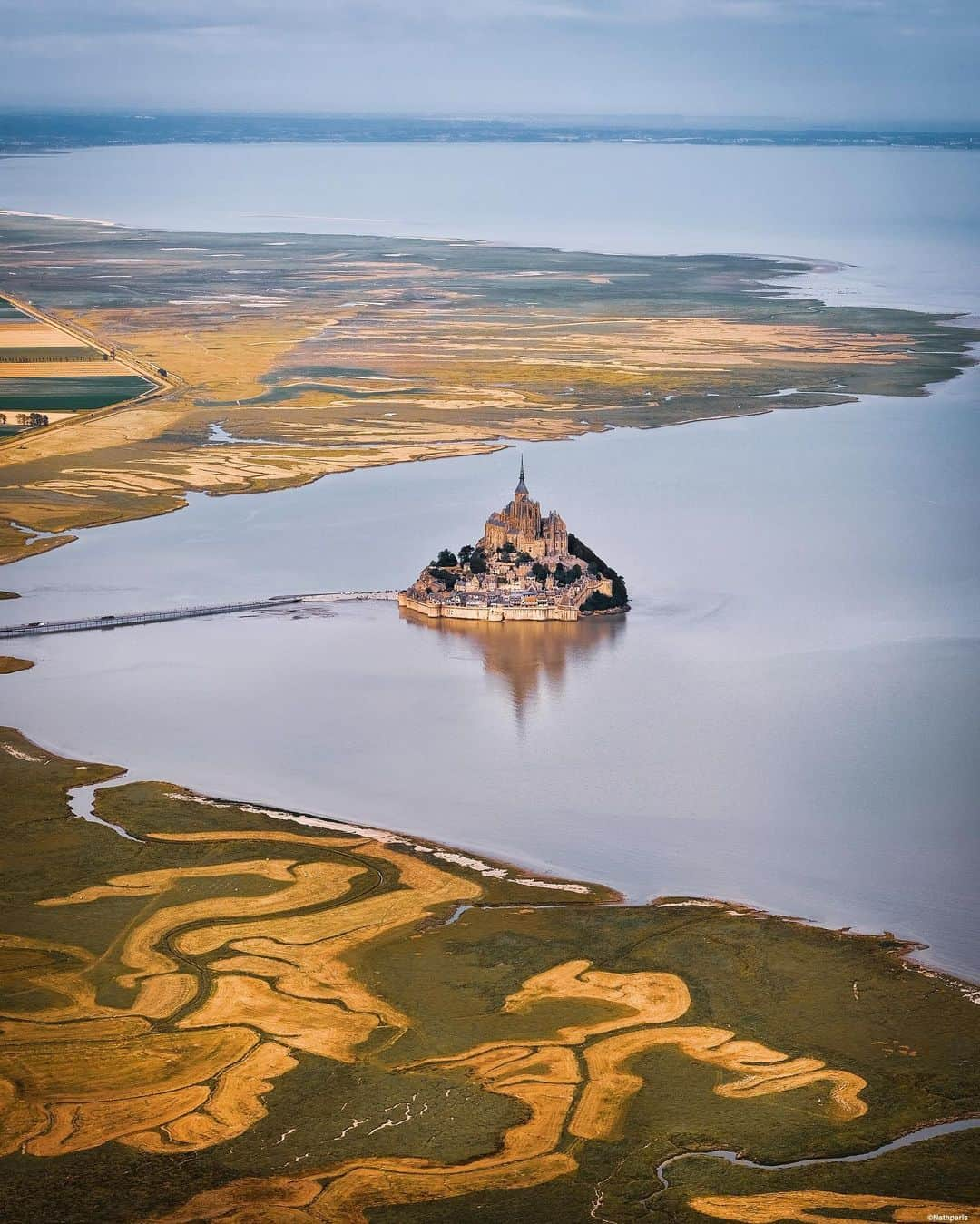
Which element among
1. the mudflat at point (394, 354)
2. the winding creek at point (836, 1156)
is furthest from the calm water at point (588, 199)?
the winding creek at point (836, 1156)

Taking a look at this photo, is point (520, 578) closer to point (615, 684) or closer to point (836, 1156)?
point (615, 684)

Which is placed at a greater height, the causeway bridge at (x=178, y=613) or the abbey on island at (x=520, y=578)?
the abbey on island at (x=520, y=578)

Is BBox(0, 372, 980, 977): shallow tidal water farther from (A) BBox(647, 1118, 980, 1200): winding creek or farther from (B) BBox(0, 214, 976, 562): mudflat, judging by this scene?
(B) BBox(0, 214, 976, 562): mudflat

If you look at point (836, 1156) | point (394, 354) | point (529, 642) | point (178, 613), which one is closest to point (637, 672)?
point (529, 642)

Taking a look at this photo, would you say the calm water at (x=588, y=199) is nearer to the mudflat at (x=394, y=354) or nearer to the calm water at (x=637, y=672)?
the mudflat at (x=394, y=354)

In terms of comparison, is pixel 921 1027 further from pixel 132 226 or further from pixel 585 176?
pixel 585 176

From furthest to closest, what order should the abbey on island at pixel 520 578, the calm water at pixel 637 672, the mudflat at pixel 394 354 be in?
the mudflat at pixel 394 354, the abbey on island at pixel 520 578, the calm water at pixel 637 672
